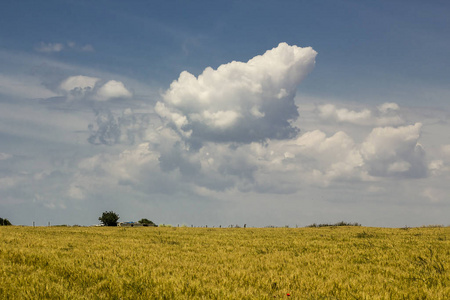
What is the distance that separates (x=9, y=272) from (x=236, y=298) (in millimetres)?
8035

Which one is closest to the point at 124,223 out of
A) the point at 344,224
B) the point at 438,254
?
the point at 344,224

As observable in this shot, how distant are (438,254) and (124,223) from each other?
57011mm

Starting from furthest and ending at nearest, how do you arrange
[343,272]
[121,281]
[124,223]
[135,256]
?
[124,223] < [135,256] < [343,272] < [121,281]

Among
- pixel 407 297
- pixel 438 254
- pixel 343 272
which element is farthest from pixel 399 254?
pixel 407 297

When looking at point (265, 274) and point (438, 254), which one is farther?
point (438, 254)

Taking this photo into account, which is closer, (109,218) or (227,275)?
(227,275)

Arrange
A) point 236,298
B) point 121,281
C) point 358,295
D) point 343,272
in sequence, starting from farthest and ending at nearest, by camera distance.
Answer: point 343,272, point 121,281, point 358,295, point 236,298

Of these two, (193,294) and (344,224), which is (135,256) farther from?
(344,224)

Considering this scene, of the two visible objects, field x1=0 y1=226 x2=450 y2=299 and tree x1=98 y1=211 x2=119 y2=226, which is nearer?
field x1=0 y1=226 x2=450 y2=299

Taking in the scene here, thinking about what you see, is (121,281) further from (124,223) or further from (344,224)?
(124,223)

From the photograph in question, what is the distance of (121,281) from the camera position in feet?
36.1

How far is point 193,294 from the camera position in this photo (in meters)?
9.87

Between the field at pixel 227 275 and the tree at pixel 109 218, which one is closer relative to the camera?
the field at pixel 227 275

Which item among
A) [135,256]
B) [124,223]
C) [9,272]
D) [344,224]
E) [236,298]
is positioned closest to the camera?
[236,298]
